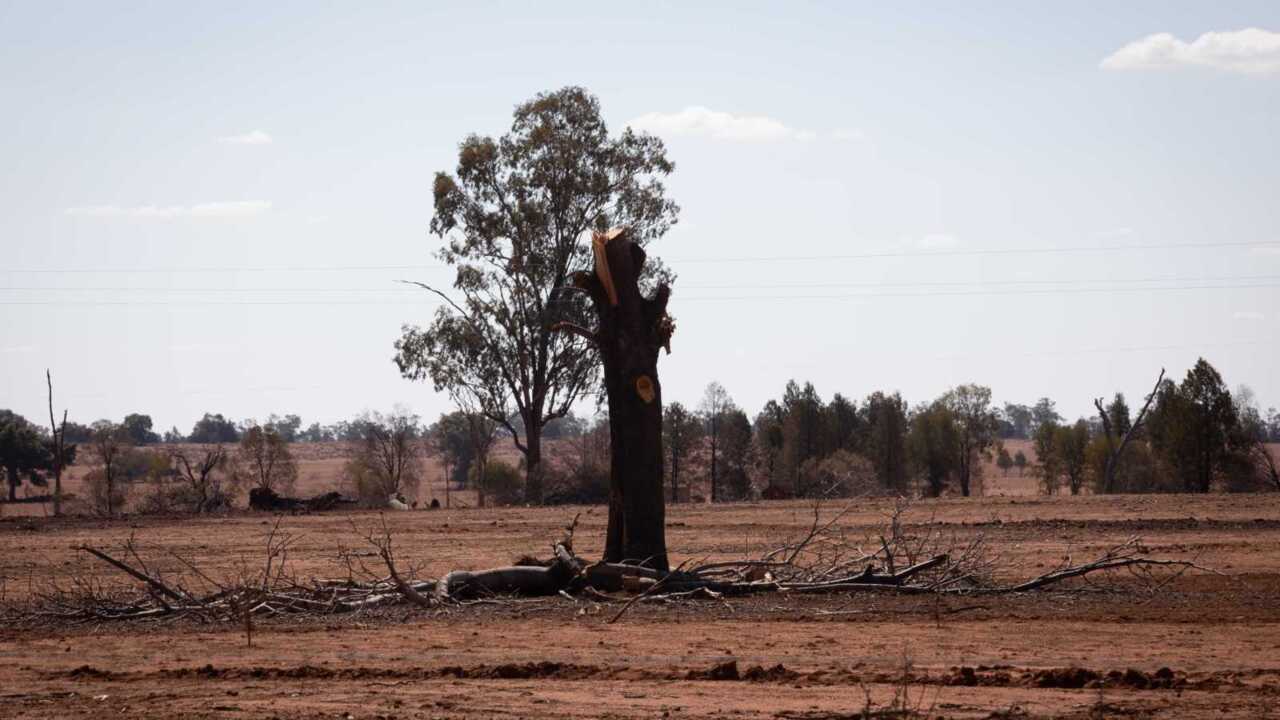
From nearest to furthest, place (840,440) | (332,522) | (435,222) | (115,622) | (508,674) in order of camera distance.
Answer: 1. (508,674)
2. (115,622)
3. (332,522)
4. (435,222)
5. (840,440)

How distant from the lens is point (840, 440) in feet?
188

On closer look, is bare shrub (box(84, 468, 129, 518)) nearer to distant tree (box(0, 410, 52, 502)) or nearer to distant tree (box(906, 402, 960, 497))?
distant tree (box(0, 410, 52, 502))

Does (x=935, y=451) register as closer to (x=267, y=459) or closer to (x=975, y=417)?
(x=975, y=417)

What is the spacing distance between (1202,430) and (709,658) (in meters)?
40.9

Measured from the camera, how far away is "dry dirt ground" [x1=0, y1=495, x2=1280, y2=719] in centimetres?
890

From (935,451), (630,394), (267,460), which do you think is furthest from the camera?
(267,460)

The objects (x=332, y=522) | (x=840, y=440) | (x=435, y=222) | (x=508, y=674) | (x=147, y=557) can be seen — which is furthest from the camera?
(x=840, y=440)

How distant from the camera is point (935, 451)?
5959 cm

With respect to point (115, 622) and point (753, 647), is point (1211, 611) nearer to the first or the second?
point (753, 647)

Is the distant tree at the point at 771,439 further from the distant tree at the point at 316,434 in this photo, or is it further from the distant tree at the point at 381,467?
the distant tree at the point at 316,434

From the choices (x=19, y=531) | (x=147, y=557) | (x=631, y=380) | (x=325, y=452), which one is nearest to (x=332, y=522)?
(x=19, y=531)

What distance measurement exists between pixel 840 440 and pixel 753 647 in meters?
46.4

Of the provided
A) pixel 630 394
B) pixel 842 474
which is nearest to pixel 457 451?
pixel 842 474

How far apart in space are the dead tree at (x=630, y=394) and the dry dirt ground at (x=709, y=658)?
1745 millimetres
